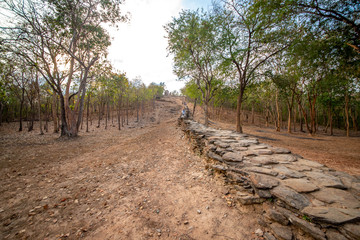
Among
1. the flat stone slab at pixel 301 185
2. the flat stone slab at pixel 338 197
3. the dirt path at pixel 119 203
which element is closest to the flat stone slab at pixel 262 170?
the flat stone slab at pixel 301 185

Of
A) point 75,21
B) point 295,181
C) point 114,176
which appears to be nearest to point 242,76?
point 295,181

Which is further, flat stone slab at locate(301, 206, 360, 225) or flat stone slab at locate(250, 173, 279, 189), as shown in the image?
flat stone slab at locate(250, 173, 279, 189)

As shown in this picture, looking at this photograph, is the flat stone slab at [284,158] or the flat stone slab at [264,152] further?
the flat stone slab at [264,152]

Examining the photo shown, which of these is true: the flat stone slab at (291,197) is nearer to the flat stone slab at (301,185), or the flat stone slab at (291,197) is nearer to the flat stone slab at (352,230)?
the flat stone slab at (301,185)

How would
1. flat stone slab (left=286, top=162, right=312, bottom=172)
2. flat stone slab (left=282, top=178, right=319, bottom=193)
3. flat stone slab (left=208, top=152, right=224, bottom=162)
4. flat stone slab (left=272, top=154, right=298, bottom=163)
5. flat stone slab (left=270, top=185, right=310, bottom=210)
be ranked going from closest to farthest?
flat stone slab (left=270, top=185, right=310, bottom=210) → flat stone slab (left=282, top=178, right=319, bottom=193) → flat stone slab (left=286, top=162, right=312, bottom=172) → flat stone slab (left=272, top=154, right=298, bottom=163) → flat stone slab (left=208, top=152, right=224, bottom=162)

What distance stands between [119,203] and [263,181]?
3.61 metres

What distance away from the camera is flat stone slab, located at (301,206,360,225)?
178 centimetres

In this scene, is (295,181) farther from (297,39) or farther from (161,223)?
(297,39)

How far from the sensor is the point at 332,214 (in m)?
1.90

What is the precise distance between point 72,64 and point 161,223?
14706 mm

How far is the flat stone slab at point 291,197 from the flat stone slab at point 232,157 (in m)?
1.26

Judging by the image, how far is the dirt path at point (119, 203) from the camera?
8.13 ft

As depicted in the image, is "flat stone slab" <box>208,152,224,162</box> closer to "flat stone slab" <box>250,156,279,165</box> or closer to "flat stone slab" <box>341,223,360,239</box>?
"flat stone slab" <box>250,156,279,165</box>

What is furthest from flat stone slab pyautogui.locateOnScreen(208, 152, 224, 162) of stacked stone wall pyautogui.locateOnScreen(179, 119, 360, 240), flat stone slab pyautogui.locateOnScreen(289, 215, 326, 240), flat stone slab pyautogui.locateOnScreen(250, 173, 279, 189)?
flat stone slab pyautogui.locateOnScreen(289, 215, 326, 240)
